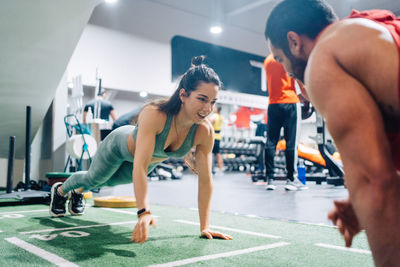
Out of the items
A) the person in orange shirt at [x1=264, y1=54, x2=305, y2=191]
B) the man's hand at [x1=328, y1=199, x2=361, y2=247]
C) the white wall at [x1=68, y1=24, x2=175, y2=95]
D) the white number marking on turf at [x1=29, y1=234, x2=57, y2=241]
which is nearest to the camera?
the man's hand at [x1=328, y1=199, x2=361, y2=247]

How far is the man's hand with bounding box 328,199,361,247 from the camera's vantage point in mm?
870

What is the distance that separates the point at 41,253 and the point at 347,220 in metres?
1.24

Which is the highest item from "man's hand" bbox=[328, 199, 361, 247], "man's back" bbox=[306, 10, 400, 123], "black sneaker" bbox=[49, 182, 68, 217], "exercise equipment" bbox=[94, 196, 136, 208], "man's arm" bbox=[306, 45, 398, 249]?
"man's back" bbox=[306, 10, 400, 123]

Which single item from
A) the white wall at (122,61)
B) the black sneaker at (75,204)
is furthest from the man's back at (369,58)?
the white wall at (122,61)

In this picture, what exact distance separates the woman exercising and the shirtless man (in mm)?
829

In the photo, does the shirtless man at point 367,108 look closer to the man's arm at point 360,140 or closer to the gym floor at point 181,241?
the man's arm at point 360,140

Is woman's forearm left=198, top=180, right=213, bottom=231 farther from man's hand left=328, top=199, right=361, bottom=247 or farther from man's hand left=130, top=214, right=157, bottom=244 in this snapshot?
man's hand left=328, top=199, right=361, bottom=247

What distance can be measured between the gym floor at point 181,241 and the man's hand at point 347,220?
51 centimetres

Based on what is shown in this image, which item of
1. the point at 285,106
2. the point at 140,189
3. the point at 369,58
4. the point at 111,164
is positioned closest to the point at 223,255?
the point at 140,189

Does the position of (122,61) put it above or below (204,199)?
above

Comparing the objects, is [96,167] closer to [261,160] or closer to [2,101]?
[2,101]

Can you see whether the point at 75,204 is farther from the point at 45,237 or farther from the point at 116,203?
the point at 45,237

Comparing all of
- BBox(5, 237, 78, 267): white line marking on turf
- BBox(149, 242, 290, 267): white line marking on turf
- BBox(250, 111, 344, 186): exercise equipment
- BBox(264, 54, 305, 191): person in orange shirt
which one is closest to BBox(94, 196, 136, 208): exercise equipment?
BBox(5, 237, 78, 267): white line marking on turf

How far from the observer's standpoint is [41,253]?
1456 mm
